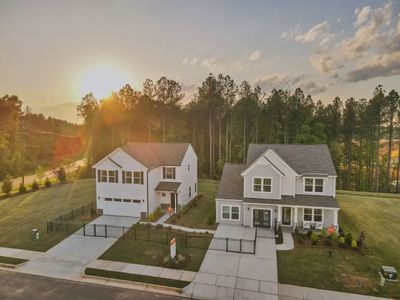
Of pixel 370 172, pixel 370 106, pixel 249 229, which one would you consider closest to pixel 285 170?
pixel 249 229

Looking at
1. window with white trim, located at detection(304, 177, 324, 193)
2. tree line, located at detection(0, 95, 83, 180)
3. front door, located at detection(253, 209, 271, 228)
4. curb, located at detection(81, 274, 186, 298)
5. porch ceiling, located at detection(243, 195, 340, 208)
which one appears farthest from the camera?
tree line, located at detection(0, 95, 83, 180)

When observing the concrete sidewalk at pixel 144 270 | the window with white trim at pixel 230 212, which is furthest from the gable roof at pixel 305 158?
the concrete sidewalk at pixel 144 270

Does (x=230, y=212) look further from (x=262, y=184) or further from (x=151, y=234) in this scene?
(x=151, y=234)

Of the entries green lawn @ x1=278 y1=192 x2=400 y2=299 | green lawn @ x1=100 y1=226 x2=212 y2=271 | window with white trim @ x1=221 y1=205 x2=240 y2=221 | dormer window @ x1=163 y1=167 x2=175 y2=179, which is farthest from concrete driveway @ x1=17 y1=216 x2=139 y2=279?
green lawn @ x1=278 y1=192 x2=400 y2=299

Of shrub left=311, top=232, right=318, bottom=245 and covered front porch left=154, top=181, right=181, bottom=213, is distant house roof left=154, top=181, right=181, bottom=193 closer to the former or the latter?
covered front porch left=154, top=181, right=181, bottom=213

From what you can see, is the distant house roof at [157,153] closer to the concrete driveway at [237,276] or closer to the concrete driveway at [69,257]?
the concrete driveway at [69,257]

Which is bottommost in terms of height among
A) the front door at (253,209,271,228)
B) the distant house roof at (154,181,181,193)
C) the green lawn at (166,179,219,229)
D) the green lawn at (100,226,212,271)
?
the green lawn at (100,226,212,271)
